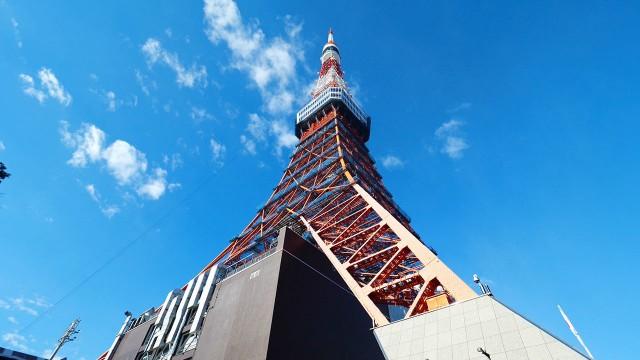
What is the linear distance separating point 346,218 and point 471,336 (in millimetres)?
11664

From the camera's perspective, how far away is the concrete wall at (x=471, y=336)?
307 inches

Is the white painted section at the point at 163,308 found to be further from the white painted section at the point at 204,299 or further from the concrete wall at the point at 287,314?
the concrete wall at the point at 287,314

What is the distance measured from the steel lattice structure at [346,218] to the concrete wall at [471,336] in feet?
2.06

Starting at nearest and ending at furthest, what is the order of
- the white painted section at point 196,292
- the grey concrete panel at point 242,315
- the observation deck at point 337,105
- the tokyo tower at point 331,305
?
1. the tokyo tower at point 331,305
2. the grey concrete panel at point 242,315
3. the white painted section at point 196,292
4. the observation deck at point 337,105

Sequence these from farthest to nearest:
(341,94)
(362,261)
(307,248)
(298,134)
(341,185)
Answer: (298,134) < (341,94) < (341,185) < (307,248) < (362,261)

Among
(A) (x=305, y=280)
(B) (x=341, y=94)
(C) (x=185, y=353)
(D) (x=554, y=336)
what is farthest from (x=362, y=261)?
(B) (x=341, y=94)

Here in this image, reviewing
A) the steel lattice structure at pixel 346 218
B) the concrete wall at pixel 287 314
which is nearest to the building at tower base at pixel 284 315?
the concrete wall at pixel 287 314

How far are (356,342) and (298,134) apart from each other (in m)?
32.9

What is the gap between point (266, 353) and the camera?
11523mm

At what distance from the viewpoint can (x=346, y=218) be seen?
66.3 feet

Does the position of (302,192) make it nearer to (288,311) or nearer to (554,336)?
(288,311)

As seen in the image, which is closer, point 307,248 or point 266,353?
point 266,353

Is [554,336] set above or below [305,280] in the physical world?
below

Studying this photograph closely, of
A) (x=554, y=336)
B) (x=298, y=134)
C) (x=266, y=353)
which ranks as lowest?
(x=554, y=336)
